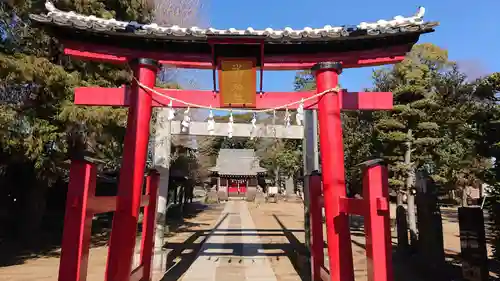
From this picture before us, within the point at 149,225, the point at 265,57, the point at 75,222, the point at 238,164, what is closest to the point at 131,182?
the point at 75,222

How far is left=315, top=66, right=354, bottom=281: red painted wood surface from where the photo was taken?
495 cm

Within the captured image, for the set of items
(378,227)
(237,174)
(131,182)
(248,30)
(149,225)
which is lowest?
(149,225)

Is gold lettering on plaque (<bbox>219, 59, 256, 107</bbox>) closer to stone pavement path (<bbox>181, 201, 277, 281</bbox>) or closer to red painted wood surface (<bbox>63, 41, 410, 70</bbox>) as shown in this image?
red painted wood surface (<bbox>63, 41, 410, 70</bbox>)

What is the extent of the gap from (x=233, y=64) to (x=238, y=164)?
43.4 meters

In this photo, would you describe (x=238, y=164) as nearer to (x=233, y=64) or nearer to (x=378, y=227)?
(x=233, y=64)

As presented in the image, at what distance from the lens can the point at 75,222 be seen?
11.5 ft

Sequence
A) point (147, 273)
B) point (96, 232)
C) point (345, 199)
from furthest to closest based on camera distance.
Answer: point (96, 232) < point (147, 273) < point (345, 199)

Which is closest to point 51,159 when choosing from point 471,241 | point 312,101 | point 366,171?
point 312,101

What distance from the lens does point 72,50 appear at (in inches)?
220

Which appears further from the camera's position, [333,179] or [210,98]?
[210,98]

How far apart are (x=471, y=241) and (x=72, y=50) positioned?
7.49 metres

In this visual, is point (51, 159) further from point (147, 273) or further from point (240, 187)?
point (240, 187)

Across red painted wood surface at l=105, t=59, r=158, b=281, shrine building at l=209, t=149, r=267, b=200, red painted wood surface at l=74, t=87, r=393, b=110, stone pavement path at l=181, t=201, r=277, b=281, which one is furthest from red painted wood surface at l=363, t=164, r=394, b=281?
shrine building at l=209, t=149, r=267, b=200

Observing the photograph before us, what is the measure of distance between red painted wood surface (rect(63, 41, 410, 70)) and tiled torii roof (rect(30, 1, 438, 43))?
37cm
